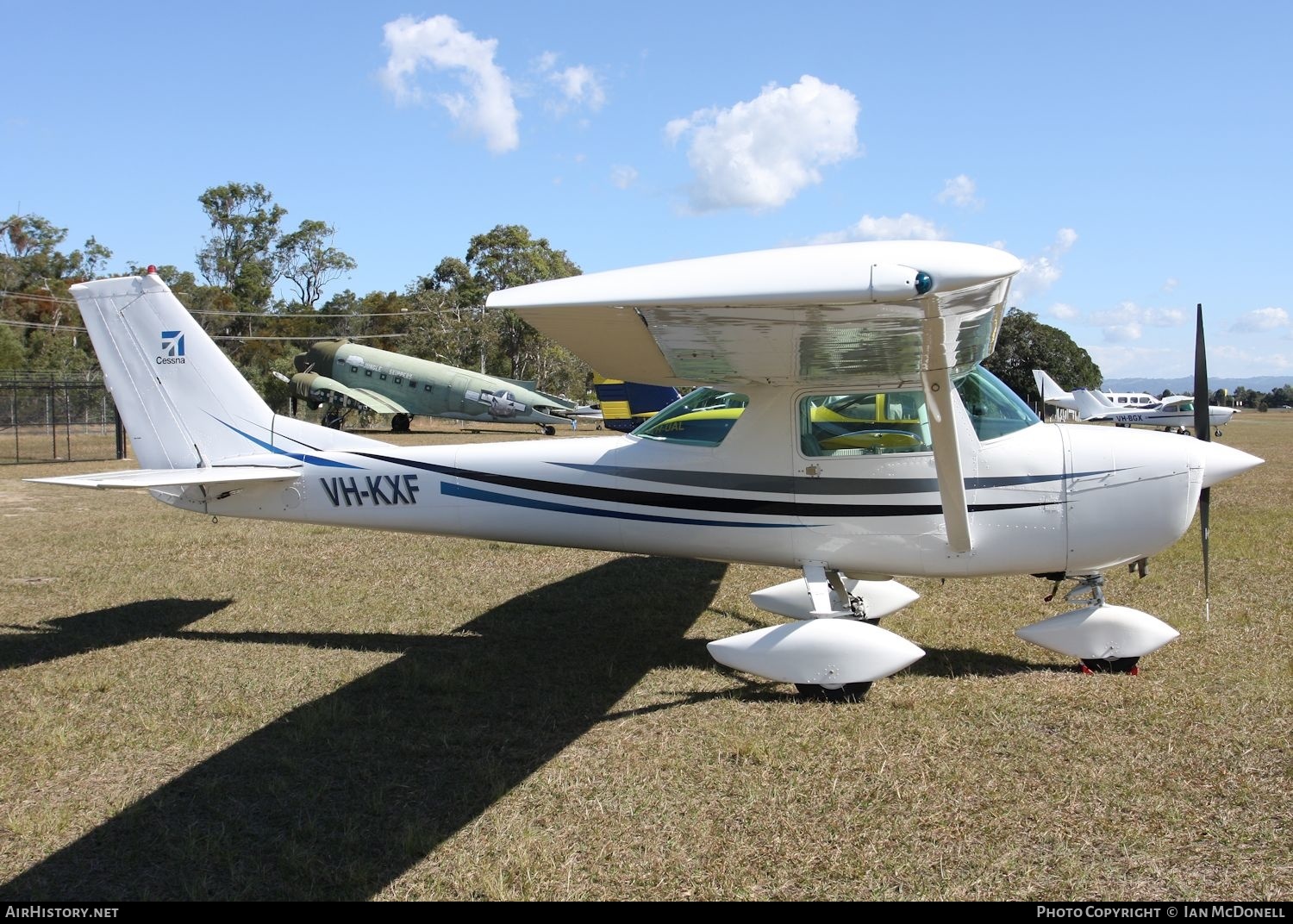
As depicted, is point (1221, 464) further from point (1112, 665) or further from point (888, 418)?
point (888, 418)

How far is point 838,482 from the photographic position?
5.72 meters

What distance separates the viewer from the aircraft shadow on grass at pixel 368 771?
3391mm

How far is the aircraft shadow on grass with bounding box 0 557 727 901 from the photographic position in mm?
3391

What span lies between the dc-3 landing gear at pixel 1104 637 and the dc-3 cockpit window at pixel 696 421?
7.73 feet

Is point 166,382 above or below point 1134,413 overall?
above

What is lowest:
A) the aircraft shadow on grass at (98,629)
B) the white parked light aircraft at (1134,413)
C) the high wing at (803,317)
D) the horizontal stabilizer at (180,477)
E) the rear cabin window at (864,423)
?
the white parked light aircraft at (1134,413)

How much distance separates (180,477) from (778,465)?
4.16 metres

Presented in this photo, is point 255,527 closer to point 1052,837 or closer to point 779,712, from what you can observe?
point 779,712

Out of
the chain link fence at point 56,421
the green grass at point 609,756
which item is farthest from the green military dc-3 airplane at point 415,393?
the green grass at point 609,756

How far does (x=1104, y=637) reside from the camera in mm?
5488

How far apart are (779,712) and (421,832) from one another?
211 cm

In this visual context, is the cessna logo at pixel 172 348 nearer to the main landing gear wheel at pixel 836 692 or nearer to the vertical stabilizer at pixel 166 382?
the vertical stabilizer at pixel 166 382

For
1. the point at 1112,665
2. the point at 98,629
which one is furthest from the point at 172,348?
the point at 1112,665

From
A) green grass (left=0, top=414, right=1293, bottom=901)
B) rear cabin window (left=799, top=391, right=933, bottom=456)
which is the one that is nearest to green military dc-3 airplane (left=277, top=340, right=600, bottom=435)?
green grass (left=0, top=414, right=1293, bottom=901)
